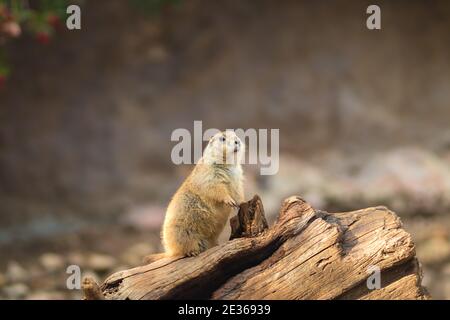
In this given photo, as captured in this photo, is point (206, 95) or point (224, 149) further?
point (206, 95)

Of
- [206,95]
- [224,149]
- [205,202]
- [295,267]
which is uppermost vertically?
[206,95]

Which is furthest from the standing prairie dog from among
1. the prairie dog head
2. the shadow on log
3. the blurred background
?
the blurred background

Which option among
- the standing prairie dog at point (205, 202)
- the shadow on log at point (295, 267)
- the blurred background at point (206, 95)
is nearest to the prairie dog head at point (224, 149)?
the standing prairie dog at point (205, 202)

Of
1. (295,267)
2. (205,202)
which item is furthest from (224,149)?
(295,267)

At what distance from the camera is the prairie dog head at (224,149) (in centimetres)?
660

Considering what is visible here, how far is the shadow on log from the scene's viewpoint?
5.62 meters

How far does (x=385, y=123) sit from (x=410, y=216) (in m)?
2.02

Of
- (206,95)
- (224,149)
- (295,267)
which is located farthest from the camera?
(206,95)

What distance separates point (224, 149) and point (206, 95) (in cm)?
706

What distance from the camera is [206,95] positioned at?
1358cm

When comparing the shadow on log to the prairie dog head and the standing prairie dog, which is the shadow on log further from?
the prairie dog head

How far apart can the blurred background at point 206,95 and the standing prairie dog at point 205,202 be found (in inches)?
254

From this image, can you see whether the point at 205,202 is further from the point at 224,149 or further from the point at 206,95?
the point at 206,95
